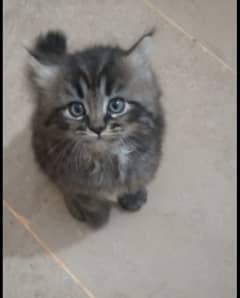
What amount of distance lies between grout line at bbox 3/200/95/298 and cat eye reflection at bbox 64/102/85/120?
1.63 feet

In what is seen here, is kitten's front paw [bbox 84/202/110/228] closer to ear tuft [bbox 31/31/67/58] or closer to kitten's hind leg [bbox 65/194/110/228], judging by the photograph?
kitten's hind leg [bbox 65/194/110/228]

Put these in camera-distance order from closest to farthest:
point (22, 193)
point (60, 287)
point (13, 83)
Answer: point (60, 287)
point (22, 193)
point (13, 83)

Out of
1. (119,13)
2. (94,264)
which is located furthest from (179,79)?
(94,264)

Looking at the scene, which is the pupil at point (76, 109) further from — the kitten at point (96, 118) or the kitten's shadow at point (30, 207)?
the kitten's shadow at point (30, 207)

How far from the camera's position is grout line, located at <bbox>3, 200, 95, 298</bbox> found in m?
1.44

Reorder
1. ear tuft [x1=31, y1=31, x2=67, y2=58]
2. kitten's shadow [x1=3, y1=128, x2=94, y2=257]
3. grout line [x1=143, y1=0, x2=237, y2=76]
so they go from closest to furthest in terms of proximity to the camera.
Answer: ear tuft [x1=31, y1=31, x2=67, y2=58]
kitten's shadow [x1=3, y1=128, x2=94, y2=257]
grout line [x1=143, y1=0, x2=237, y2=76]

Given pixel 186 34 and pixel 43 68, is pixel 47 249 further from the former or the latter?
pixel 186 34

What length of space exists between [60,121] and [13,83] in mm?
576

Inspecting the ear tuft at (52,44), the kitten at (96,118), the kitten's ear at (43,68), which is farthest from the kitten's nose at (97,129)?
the ear tuft at (52,44)

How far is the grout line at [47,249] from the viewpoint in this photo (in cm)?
144

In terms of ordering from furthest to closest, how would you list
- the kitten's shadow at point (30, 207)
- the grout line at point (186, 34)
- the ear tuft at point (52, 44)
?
the grout line at point (186, 34), the kitten's shadow at point (30, 207), the ear tuft at point (52, 44)

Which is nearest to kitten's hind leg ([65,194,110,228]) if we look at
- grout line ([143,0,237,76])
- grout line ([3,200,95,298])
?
grout line ([3,200,95,298])

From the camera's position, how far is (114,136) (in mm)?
1149

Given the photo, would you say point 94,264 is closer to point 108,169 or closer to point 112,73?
point 108,169
